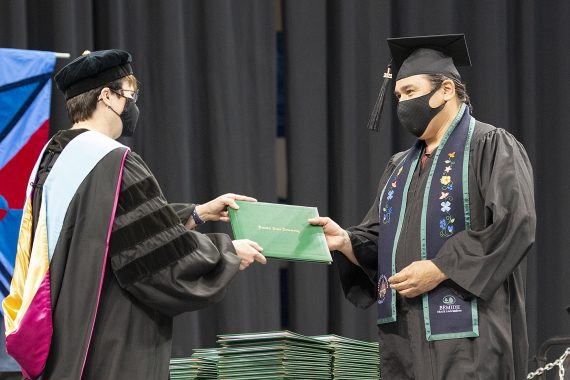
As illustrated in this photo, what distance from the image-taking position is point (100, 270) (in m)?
3.23

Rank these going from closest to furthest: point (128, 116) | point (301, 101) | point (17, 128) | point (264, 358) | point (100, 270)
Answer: point (100, 270) < point (128, 116) < point (264, 358) < point (17, 128) < point (301, 101)

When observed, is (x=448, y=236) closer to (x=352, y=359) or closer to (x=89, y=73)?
(x=352, y=359)

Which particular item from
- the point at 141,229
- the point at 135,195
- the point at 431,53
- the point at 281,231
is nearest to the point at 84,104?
the point at 135,195

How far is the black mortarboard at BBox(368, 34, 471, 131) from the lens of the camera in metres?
3.91

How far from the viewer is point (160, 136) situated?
17.5 feet

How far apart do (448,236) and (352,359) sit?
3.66ft

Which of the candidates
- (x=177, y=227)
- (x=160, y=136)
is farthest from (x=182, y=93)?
(x=177, y=227)

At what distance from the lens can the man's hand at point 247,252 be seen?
361 centimetres

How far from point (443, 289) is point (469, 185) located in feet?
1.34

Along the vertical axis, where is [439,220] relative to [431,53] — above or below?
below

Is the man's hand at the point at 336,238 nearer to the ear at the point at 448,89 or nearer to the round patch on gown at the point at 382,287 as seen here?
the round patch on gown at the point at 382,287

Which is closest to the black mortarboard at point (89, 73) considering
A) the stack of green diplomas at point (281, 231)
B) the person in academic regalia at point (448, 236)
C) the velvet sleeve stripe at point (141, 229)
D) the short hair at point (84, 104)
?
the short hair at point (84, 104)

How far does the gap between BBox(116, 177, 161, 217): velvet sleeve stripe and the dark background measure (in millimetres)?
1918

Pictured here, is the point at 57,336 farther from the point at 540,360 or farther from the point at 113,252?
the point at 540,360
